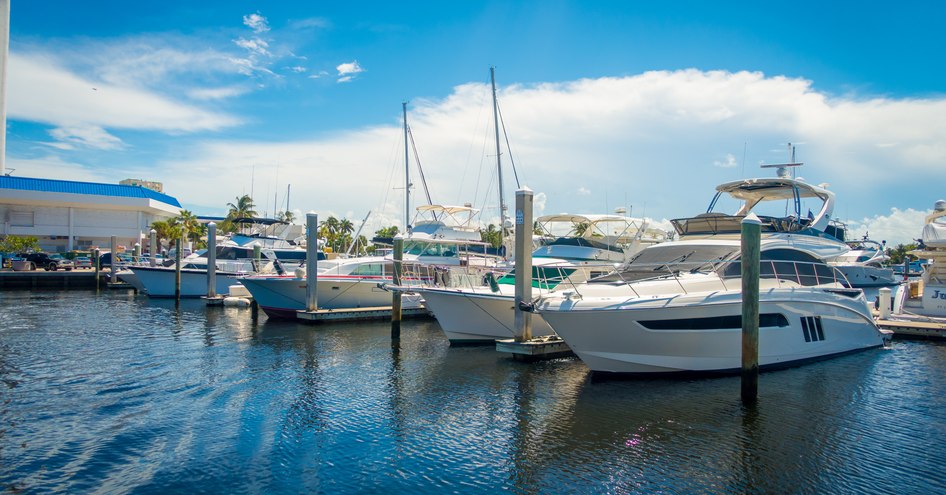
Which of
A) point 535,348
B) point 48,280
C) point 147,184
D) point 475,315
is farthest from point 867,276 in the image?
point 147,184

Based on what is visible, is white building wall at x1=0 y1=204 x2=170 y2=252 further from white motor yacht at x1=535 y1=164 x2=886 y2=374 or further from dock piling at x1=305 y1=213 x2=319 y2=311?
white motor yacht at x1=535 y1=164 x2=886 y2=374

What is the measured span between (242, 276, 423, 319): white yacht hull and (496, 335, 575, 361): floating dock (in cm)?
1028

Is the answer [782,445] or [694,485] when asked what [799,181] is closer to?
[782,445]

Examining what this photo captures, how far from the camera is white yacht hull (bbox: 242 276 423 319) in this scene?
24.3m

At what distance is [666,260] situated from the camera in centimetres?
1598

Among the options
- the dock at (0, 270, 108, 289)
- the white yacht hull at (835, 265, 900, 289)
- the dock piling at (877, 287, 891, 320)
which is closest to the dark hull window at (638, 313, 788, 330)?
the dock piling at (877, 287, 891, 320)

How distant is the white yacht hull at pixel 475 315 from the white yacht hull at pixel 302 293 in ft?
23.2

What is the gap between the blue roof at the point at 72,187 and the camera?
196ft

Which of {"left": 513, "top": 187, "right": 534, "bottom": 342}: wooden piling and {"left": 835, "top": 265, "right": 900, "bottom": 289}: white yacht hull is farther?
{"left": 835, "top": 265, "right": 900, "bottom": 289}: white yacht hull

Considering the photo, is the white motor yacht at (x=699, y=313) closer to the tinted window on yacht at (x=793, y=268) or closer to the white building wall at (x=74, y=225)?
the tinted window on yacht at (x=793, y=268)

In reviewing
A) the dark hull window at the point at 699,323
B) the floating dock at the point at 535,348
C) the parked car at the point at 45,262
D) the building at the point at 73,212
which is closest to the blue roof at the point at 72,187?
the building at the point at 73,212

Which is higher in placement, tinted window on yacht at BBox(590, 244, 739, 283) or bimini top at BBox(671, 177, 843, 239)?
bimini top at BBox(671, 177, 843, 239)

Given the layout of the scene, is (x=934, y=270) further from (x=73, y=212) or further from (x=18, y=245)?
(x=73, y=212)

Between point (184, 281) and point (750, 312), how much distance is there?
31.1 m
